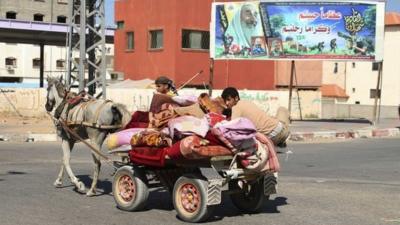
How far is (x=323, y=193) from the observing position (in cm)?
1048

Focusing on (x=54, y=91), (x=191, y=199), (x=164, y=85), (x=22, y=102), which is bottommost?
(x=22, y=102)

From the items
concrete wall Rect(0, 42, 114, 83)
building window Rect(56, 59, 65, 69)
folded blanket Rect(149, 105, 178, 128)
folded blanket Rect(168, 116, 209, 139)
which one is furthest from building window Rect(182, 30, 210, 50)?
building window Rect(56, 59, 65, 69)

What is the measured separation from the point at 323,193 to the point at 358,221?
91.7 inches

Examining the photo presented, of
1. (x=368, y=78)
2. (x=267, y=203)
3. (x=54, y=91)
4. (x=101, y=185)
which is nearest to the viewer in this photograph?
(x=267, y=203)

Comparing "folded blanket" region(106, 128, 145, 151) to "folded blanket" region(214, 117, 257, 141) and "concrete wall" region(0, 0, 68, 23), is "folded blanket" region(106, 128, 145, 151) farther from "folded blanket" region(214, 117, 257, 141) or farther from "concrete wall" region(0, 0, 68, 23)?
"concrete wall" region(0, 0, 68, 23)

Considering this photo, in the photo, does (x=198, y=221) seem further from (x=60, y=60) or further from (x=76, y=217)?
(x=60, y=60)

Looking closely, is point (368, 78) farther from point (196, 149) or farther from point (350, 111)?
point (196, 149)

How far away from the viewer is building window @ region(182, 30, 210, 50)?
4669 cm

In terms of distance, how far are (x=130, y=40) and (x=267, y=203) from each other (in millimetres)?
42121

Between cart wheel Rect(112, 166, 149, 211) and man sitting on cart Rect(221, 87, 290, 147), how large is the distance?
1553 mm

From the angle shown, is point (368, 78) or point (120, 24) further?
point (368, 78)

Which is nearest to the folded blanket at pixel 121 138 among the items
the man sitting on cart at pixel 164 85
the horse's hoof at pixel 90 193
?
the man sitting on cart at pixel 164 85

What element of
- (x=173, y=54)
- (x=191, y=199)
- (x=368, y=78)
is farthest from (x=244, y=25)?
(x=368, y=78)

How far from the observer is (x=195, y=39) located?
47344mm
